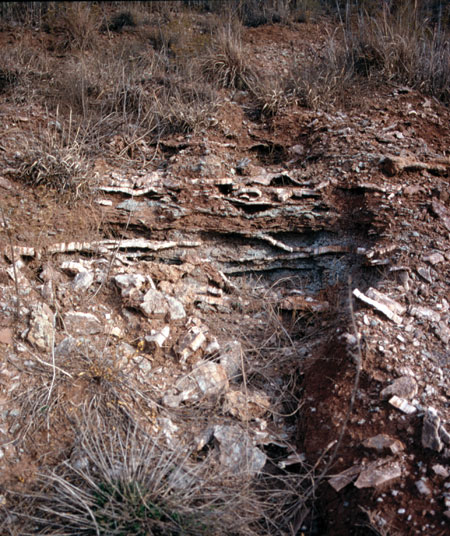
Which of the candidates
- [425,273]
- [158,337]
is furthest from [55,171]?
[425,273]

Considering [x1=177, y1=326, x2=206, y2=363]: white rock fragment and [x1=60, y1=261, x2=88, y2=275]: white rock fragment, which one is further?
[x1=60, y1=261, x2=88, y2=275]: white rock fragment

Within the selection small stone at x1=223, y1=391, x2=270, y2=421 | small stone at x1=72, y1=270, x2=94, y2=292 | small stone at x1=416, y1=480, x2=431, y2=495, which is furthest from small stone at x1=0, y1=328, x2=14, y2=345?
small stone at x1=416, y1=480, x2=431, y2=495

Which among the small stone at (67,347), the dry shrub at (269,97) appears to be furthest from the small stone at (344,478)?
the dry shrub at (269,97)

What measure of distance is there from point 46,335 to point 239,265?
1.64m

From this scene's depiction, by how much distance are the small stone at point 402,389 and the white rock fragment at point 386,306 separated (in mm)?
478

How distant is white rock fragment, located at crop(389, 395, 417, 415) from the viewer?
8.10 feet

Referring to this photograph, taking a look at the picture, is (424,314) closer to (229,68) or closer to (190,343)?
(190,343)

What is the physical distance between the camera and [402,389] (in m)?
2.56

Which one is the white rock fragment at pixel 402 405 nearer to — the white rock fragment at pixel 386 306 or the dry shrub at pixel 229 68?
the white rock fragment at pixel 386 306

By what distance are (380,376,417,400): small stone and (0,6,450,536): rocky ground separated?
0.5 inches

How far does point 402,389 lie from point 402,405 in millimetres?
99

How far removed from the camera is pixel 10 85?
15.7 feet

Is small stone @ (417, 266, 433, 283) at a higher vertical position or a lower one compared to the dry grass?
lower

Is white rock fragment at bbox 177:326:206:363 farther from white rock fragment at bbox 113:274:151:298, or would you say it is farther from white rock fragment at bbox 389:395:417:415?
white rock fragment at bbox 389:395:417:415
